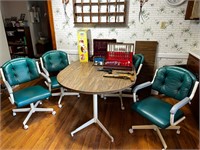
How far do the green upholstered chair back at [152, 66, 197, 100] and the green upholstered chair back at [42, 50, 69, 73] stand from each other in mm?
1588

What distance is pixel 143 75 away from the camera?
9.07ft

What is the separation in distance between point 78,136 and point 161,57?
192 centimetres

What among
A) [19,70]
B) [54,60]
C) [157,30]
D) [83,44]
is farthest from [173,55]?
[19,70]

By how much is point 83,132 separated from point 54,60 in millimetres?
1331

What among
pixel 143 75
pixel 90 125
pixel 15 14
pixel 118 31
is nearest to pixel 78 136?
pixel 90 125

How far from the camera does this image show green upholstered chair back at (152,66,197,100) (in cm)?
161

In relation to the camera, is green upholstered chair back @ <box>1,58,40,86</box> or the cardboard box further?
the cardboard box

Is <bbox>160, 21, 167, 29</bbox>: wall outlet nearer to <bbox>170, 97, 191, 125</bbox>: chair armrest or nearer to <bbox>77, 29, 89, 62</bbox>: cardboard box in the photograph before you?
<bbox>77, 29, 89, 62</bbox>: cardboard box

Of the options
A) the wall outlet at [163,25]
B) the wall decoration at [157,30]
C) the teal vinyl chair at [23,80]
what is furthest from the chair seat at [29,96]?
the wall outlet at [163,25]

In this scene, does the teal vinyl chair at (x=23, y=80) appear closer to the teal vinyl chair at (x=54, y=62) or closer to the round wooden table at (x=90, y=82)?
the teal vinyl chair at (x=54, y=62)

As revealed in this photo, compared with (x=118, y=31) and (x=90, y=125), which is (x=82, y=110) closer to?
(x=90, y=125)

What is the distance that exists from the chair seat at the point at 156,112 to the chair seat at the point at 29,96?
49.2 inches

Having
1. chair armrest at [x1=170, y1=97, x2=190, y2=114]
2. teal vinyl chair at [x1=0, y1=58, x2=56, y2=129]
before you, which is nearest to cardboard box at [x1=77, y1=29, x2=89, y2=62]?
teal vinyl chair at [x1=0, y1=58, x2=56, y2=129]

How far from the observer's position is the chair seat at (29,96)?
75.5 inches
